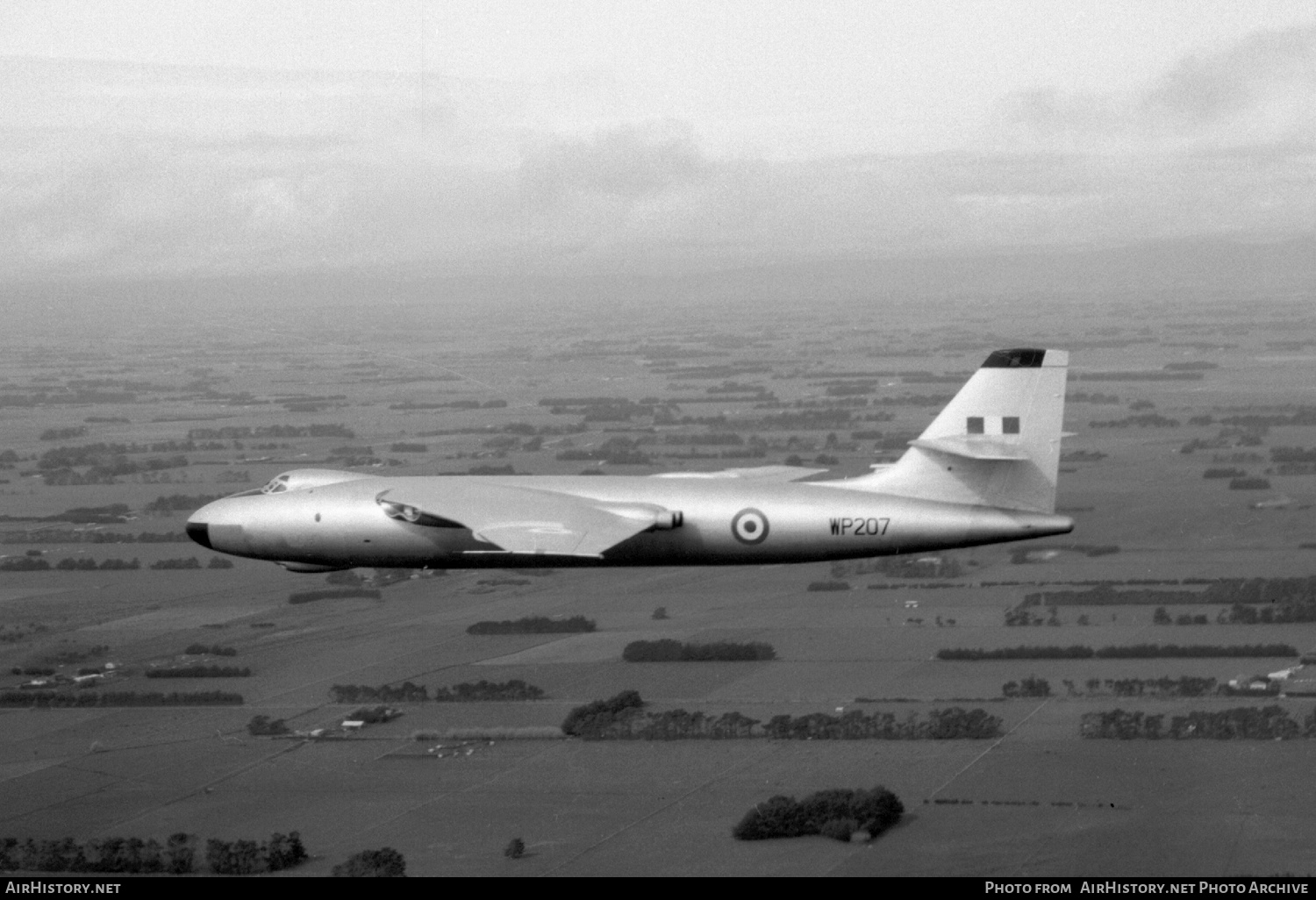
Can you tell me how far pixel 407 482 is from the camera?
53.3 m

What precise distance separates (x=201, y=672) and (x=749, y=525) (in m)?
54.7

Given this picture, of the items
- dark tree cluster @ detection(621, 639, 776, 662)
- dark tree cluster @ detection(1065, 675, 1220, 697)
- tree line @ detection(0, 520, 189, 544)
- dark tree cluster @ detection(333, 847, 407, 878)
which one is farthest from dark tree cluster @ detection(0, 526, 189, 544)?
dark tree cluster @ detection(333, 847, 407, 878)

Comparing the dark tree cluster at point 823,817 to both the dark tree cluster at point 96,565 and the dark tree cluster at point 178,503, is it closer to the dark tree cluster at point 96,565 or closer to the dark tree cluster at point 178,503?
the dark tree cluster at point 96,565

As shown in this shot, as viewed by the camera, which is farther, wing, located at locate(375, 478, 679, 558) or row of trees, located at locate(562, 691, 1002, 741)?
row of trees, located at locate(562, 691, 1002, 741)

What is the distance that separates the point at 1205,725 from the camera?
80.5m

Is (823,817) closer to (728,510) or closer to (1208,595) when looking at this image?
(728,510)

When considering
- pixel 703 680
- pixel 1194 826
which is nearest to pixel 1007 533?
pixel 1194 826

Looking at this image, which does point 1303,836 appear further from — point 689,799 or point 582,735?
point 582,735

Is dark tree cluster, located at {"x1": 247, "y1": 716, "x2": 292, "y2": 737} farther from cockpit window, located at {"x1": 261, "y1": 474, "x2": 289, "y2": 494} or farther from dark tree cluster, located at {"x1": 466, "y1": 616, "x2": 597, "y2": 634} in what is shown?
cockpit window, located at {"x1": 261, "y1": 474, "x2": 289, "y2": 494}

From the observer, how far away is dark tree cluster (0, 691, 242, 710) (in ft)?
302

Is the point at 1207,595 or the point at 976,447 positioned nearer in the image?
the point at 976,447

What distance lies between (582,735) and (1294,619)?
46184mm

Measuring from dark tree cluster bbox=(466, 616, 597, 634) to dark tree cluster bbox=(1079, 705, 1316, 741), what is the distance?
34.1 meters

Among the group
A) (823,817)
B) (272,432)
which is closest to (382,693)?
(823,817)
